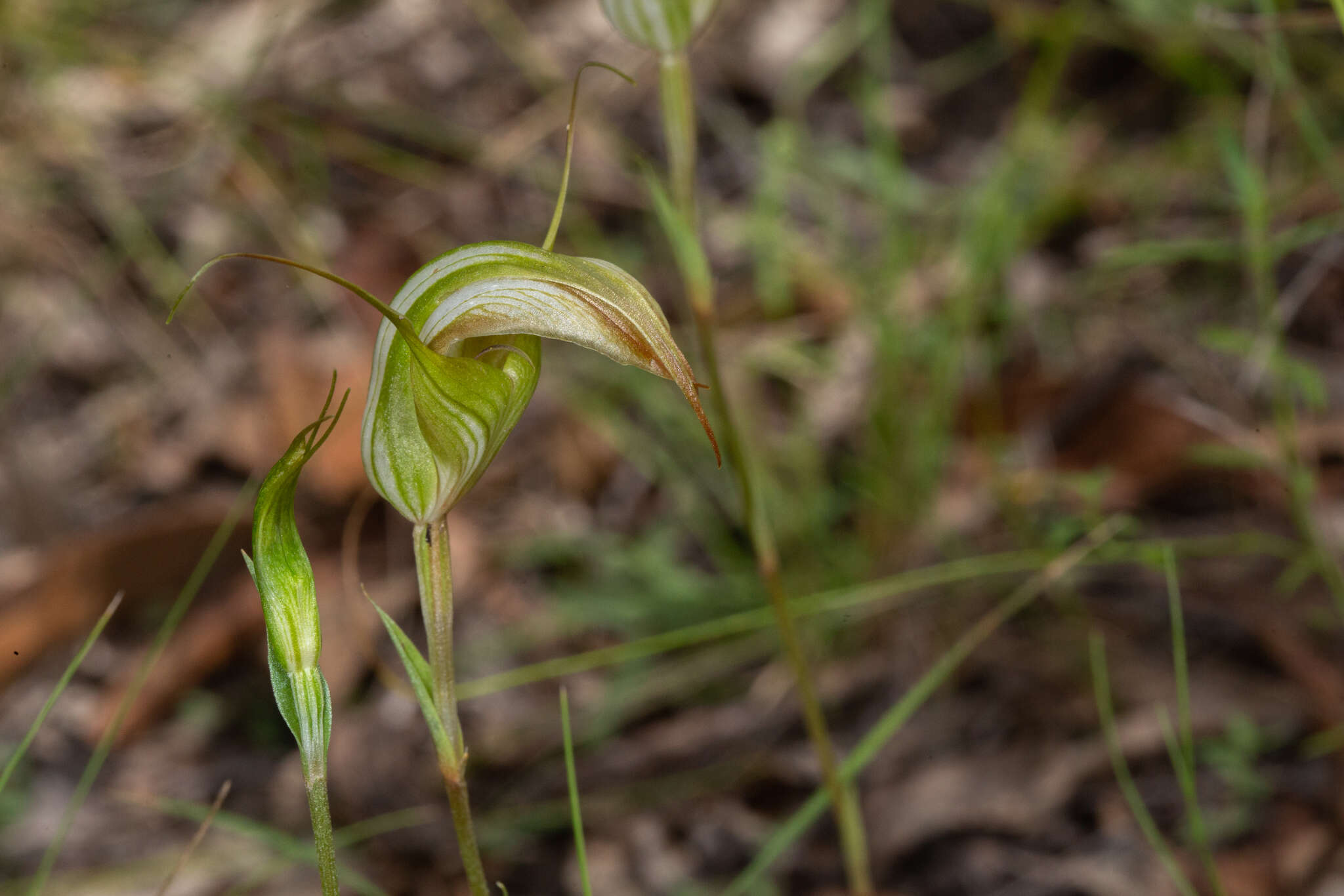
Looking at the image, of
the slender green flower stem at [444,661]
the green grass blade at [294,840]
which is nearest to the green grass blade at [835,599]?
the green grass blade at [294,840]

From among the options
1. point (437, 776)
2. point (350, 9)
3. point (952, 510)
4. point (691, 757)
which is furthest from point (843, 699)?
point (350, 9)

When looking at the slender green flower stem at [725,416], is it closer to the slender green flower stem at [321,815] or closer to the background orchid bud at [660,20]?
the background orchid bud at [660,20]

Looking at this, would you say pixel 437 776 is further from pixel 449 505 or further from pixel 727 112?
pixel 727 112

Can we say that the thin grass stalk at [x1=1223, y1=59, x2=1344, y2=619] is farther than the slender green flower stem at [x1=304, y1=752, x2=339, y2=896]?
Yes

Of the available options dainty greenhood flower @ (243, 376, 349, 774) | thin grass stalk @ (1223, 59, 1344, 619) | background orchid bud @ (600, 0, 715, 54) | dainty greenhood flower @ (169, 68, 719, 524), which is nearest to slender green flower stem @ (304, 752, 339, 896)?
dainty greenhood flower @ (243, 376, 349, 774)

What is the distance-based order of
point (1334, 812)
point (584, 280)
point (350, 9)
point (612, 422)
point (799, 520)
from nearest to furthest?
point (584, 280), point (1334, 812), point (799, 520), point (612, 422), point (350, 9)

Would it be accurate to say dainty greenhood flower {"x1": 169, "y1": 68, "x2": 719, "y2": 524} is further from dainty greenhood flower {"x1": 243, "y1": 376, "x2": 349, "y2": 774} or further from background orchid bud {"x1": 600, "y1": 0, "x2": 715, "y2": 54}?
background orchid bud {"x1": 600, "y1": 0, "x2": 715, "y2": 54}
